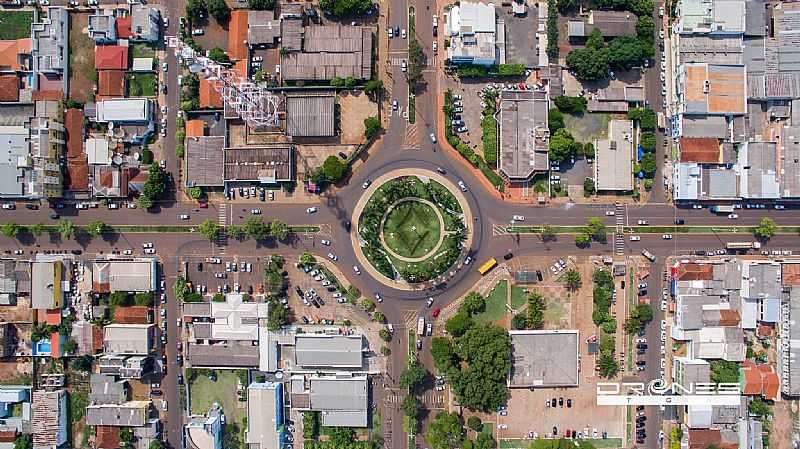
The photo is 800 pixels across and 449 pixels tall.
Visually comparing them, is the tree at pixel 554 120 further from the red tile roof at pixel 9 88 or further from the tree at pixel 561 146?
the red tile roof at pixel 9 88

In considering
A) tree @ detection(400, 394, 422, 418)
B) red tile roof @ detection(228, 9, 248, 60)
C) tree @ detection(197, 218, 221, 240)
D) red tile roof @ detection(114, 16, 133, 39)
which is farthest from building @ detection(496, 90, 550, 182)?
red tile roof @ detection(114, 16, 133, 39)

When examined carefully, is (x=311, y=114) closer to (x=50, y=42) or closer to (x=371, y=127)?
(x=371, y=127)

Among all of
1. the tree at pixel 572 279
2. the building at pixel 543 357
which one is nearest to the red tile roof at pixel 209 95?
the building at pixel 543 357

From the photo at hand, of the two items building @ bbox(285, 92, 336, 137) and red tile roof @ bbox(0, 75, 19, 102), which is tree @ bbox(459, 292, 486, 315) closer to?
building @ bbox(285, 92, 336, 137)

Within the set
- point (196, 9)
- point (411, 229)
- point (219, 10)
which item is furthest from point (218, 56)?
point (411, 229)

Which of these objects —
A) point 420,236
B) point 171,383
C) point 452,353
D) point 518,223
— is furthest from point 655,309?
point 171,383
